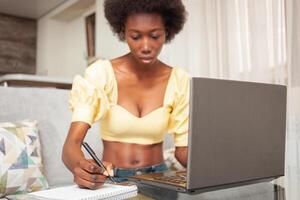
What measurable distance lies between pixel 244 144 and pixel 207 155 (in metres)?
0.11

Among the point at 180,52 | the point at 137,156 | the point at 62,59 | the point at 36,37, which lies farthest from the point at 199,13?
the point at 36,37

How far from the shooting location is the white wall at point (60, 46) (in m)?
3.44

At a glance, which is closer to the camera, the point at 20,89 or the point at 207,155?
the point at 207,155

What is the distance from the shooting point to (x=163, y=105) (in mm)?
991

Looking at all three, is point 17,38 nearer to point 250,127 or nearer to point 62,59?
point 62,59

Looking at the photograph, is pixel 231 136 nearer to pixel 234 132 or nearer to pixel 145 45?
pixel 234 132

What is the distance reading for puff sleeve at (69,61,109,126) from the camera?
83cm

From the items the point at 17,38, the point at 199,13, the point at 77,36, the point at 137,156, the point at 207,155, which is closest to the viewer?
the point at 207,155

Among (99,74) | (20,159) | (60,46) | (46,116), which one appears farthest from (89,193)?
(60,46)

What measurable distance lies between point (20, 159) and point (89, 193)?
2.44ft

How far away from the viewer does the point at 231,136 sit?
692mm

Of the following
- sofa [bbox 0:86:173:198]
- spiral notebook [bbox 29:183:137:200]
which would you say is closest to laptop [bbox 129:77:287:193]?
spiral notebook [bbox 29:183:137:200]

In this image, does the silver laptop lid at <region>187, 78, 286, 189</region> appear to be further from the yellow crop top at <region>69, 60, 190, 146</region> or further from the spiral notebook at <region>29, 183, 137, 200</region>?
the yellow crop top at <region>69, 60, 190, 146</region>

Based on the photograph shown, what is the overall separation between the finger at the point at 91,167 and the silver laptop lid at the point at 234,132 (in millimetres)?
167
